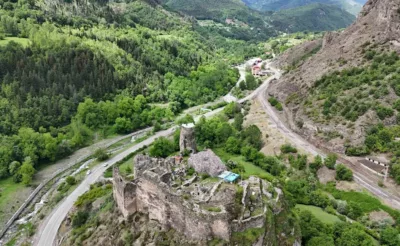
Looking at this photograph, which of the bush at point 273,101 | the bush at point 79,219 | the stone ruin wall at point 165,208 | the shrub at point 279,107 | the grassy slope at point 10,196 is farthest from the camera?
the bush at point 273,101

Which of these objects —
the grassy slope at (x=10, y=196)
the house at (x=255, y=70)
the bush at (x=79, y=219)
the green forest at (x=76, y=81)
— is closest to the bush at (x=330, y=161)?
the bush at (x=79, y=219)

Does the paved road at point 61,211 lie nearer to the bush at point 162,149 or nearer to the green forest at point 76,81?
the bush at point 162,149

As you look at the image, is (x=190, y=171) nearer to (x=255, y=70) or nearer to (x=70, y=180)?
(x=70, y=180)

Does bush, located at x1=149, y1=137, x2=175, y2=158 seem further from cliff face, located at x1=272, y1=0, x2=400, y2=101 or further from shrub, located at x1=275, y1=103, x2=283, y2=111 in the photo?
cliff face, located at x1=272, y1=0, x2=400, y2=101

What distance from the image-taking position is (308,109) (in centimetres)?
10562

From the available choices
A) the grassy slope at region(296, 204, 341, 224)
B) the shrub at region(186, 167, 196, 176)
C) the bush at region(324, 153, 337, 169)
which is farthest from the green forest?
the grassy slope at region(296, 204, 341, 224)

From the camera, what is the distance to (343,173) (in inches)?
3063

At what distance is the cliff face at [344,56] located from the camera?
9900 centimetres

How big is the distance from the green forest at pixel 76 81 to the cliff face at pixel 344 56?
128 feet

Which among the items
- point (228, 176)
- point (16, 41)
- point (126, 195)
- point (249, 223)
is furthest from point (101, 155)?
point (16, 41)

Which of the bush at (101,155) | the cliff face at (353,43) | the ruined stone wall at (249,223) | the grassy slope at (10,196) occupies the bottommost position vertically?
the grassy slope at (10,196)

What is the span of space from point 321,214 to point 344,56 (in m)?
67.8

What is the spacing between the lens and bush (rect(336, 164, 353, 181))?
76.8 m

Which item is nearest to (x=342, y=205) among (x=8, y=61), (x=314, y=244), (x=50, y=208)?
(x=314, y=244)
